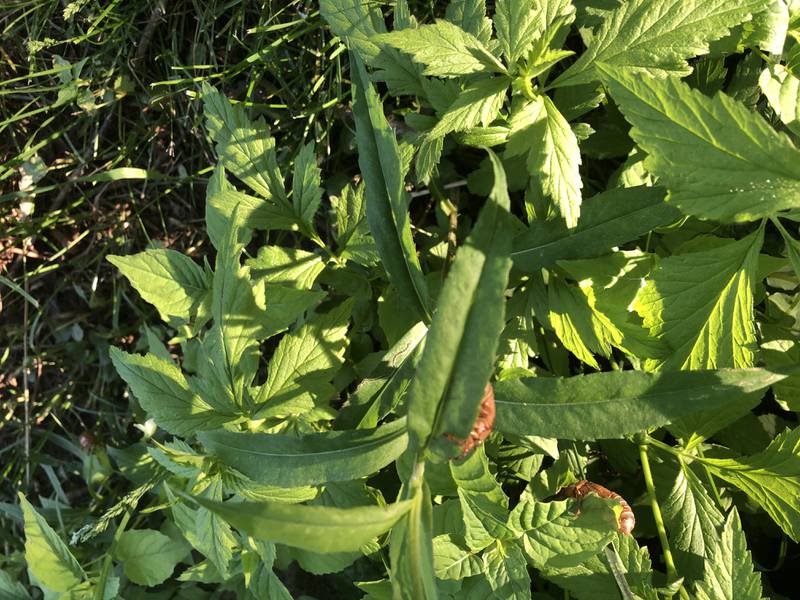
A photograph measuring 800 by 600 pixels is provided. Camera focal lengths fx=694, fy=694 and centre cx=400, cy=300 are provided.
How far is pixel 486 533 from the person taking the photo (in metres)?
1.38

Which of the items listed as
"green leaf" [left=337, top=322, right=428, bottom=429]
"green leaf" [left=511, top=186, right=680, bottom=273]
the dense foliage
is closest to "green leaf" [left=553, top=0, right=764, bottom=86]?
the dense foliage

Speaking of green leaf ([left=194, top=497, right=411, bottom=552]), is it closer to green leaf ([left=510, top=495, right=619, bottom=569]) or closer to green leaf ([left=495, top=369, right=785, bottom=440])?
green leaf ([left=495, top=369, right=785, bottom=440])

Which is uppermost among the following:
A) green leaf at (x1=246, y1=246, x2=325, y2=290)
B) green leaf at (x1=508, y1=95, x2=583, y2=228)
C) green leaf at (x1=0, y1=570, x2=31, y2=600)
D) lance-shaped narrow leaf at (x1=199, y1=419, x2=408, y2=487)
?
green leaf at (x1=508, y1=95, x2=583, y2=228)

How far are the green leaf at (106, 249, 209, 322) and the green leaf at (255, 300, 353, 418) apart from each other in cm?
26

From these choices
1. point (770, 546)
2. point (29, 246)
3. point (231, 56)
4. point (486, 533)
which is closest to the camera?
point (486, 533)

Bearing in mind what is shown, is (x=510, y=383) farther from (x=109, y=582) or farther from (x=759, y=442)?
(x=109, y=582)

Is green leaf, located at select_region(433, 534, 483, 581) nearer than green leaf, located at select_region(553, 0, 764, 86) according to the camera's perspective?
No

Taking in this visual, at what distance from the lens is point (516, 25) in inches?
50.4

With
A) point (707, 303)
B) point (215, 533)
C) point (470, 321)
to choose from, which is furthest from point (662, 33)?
point (215, 533)

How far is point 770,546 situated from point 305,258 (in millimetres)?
1462

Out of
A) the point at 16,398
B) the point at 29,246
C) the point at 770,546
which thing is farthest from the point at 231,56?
the point at 770,546

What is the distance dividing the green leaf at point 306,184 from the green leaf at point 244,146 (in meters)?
0.05

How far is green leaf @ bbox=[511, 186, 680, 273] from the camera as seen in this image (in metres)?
1.33

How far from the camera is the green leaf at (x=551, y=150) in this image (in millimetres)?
1329
